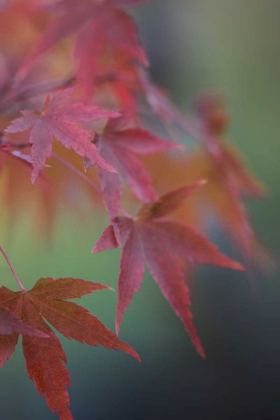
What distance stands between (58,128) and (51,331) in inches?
9.0

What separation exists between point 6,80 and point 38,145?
1.80ft

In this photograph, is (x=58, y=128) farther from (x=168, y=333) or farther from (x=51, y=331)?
(x=168, y=333)

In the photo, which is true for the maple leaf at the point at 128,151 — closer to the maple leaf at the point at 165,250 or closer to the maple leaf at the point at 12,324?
the maple leaf at the point at 165,250

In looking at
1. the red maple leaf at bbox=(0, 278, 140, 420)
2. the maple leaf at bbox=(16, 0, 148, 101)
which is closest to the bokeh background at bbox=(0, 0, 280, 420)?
the maple leaf at bbox=(16, 0, 148, 101)

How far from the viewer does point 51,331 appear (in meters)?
0.44

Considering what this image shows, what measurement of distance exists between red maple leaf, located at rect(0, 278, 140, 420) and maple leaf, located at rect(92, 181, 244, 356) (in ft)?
Answer: 0.23

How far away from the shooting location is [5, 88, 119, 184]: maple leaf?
436 millimetres

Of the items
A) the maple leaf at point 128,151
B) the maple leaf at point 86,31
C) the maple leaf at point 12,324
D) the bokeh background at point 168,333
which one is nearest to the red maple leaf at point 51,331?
the maple leaf at point 12,324

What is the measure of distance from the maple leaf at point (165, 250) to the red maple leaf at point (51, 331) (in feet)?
0.23

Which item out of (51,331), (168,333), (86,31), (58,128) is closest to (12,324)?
(51,331)

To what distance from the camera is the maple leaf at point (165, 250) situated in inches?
20.1

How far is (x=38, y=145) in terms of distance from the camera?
44cm

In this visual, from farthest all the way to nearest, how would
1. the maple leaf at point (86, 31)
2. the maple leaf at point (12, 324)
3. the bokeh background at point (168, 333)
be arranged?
the bokeh background at point (168, 333), the maple leaf at point (86, 31), the maple leaf at point (12, 324)

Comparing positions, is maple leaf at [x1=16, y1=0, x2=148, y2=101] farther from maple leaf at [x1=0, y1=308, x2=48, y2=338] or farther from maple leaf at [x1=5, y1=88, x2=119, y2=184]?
maple leaf at [x1=0, y1=308, x2=48, y2=338]
